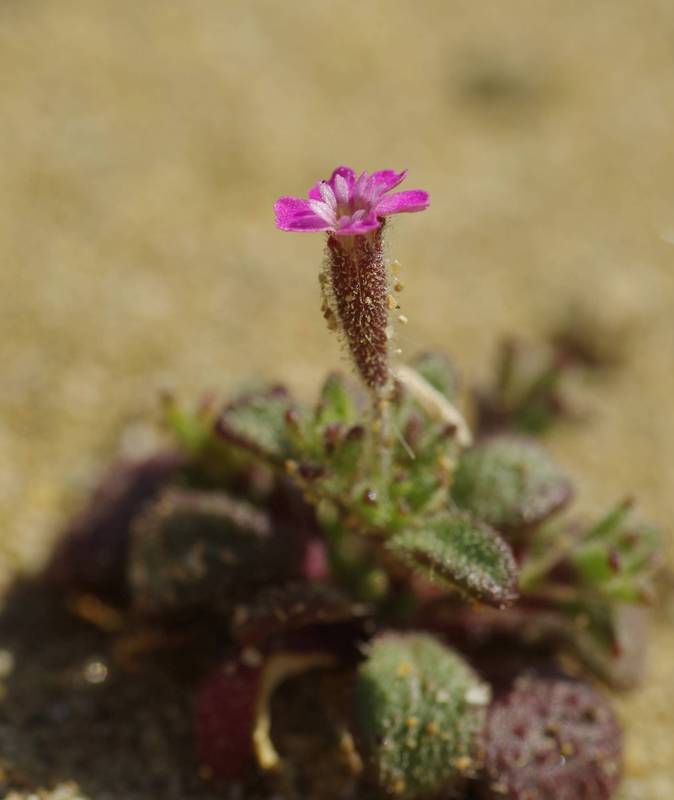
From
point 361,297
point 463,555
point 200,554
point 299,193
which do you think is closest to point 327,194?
point 361,297

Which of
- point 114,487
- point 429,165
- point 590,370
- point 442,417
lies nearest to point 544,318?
point 590,370

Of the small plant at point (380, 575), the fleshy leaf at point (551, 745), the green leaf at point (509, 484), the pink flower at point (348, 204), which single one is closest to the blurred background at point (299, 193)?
the fleshy leaf at point (551, 745)

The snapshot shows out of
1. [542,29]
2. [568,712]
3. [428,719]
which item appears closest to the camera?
[428,719]

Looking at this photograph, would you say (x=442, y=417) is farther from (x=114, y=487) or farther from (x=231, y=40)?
(x=231, y=40)

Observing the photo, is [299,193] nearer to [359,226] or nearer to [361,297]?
[361,297]

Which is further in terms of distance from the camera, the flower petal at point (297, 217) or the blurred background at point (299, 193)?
the blurred background at point (299, 193)

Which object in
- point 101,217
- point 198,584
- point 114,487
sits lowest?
point 198,584

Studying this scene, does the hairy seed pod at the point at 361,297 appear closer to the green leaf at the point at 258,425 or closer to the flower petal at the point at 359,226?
the flower petal at the point at 359,226
